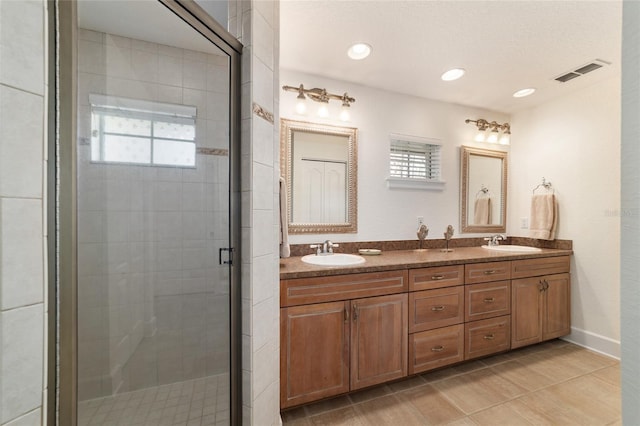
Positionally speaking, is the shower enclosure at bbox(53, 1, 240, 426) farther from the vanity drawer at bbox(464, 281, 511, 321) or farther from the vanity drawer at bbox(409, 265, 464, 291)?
the vanity drawer at bbox(464, 281, 511, 321)

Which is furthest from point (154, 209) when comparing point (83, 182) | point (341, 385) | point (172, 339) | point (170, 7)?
point (341, 385)

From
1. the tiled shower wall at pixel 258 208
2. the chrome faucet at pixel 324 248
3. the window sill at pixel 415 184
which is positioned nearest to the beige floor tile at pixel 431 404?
the tiled shower wall at pixel 258 208

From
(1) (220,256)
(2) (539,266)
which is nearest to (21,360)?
(1) (220,256)

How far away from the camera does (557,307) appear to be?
2.44 metres

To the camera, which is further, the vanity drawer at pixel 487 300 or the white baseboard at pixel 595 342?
the white baseboard at pixel 595 342

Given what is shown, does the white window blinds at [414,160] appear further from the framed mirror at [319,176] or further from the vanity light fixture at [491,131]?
the vanity light fixture at [491,131]

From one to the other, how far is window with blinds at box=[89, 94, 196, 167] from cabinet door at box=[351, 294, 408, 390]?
4.49 feet

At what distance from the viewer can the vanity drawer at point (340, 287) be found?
1.52m

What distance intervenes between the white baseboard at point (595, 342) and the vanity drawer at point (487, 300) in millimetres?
928

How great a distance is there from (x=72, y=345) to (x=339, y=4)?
6.14 ft

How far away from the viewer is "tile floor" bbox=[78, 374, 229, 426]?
122cm

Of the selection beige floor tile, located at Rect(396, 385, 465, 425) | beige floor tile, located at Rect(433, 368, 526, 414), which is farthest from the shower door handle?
beige floor tile, located at Rect(433, 368, 526, 414)

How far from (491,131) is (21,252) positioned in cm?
359

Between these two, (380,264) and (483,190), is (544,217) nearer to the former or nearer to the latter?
(483,190)
